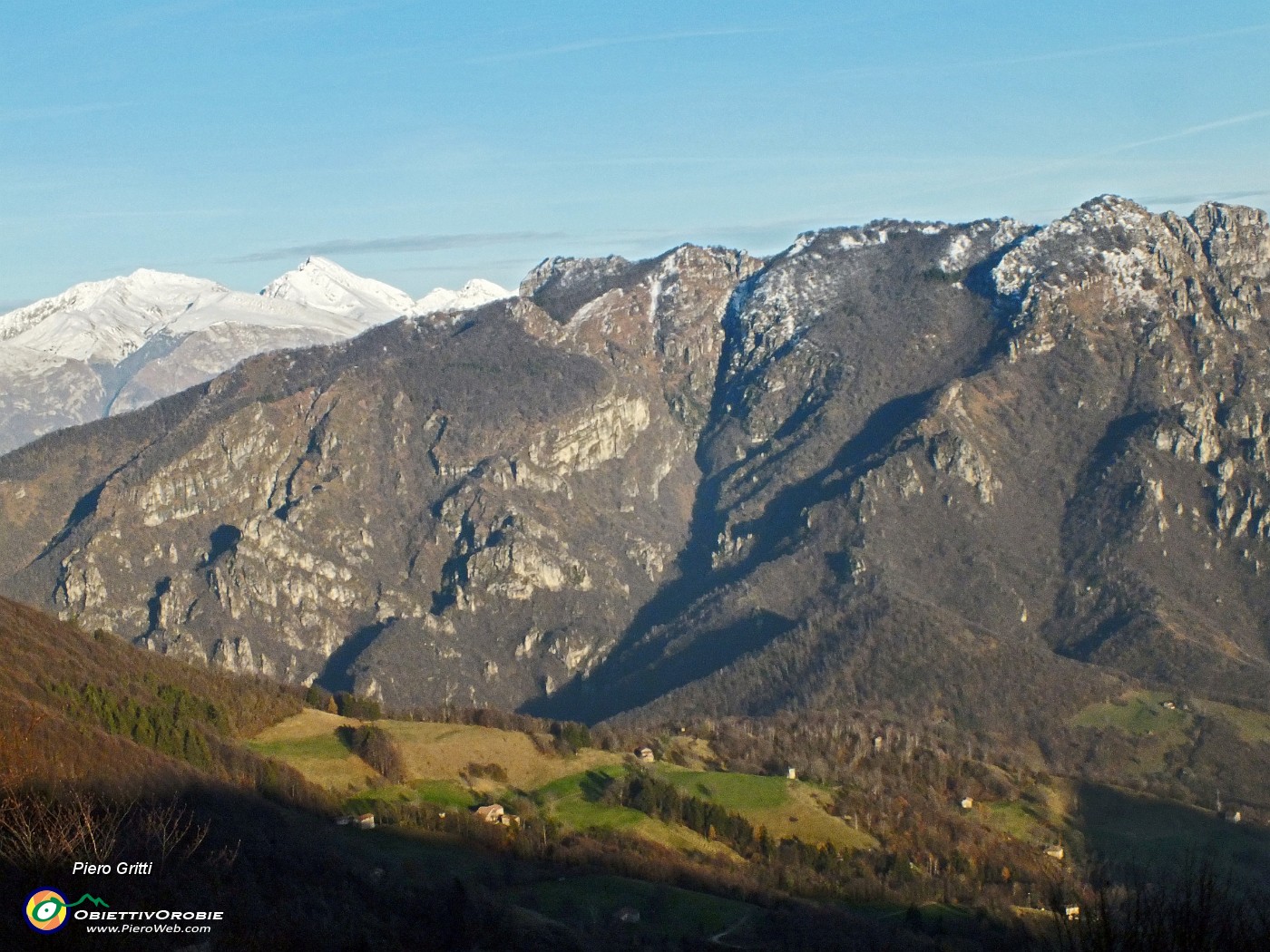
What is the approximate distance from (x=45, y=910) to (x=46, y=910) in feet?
0.13

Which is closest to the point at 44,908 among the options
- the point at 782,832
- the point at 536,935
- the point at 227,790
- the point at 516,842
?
the point at 536,935

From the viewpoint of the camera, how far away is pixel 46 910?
67.8 m

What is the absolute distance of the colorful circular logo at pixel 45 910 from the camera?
219 ft

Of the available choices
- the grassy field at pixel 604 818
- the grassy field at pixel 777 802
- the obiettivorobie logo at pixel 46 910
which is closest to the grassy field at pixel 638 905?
the grassy field at pixel 604 818

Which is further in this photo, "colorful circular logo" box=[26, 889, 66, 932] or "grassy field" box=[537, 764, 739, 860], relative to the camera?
"grassy field" box=[537, 764, 739, 860]

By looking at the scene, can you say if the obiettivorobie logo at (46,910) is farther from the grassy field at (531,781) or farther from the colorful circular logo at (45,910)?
the grassy field at (531,781)

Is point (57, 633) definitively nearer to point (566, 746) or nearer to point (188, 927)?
point (566, 746)

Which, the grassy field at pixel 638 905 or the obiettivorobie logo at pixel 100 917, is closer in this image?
the obiettivorobie logo at pixel 100 917

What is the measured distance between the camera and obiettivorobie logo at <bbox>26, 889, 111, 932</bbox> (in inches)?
2633

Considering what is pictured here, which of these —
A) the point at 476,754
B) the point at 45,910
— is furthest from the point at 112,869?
the point at 476,754

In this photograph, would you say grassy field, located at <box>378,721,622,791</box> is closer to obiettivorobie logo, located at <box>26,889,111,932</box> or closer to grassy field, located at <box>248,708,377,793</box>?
grassy field, located at <box>248,708,377,793</box>

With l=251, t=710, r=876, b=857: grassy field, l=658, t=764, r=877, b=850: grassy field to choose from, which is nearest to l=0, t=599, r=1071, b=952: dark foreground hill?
l=251, t=710, r=876, b=857: grassy field

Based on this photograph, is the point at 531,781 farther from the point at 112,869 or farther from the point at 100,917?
the point at 100,917

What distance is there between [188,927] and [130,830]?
78.3 ft
